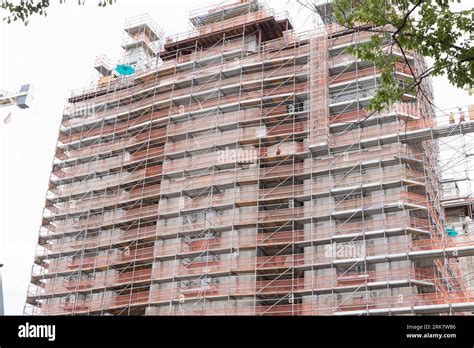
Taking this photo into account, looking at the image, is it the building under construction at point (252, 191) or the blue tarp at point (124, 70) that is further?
the blue tarp at point (124, 70)

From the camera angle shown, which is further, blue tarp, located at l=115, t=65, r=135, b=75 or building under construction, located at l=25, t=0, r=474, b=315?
blue tarp, located at l=115, t=65, r=135, b=75

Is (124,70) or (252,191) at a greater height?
(124,70)

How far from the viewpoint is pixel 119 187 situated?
44438mm

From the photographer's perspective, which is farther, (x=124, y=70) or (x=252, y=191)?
(x=124, y=70)

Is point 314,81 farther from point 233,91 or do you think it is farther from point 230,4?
point 230,4

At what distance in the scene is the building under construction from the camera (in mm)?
Answer: 34562

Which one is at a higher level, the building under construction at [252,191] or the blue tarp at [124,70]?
the blue tarp at [124,70]

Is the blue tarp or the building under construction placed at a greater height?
the blue tarp

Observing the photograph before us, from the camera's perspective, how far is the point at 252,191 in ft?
128

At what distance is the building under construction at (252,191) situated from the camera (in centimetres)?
3456
